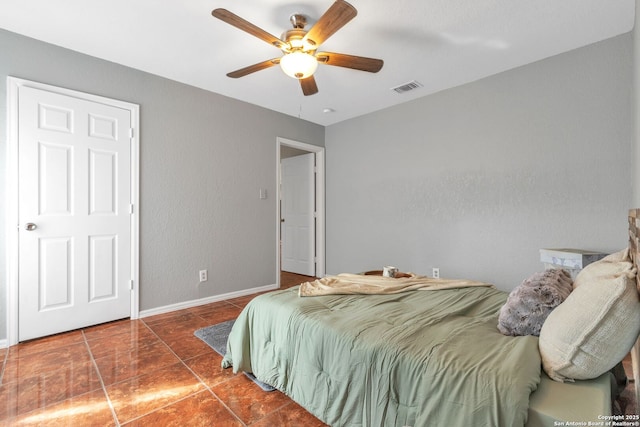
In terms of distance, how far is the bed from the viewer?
0.93 metres

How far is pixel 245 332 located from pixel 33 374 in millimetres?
1460

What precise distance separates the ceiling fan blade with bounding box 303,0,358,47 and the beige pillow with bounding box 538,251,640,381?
1766 mm

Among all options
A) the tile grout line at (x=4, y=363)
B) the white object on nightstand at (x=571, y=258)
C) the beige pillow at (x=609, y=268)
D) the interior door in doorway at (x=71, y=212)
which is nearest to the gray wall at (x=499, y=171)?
the white object on nightstand at (x=571, y=258)

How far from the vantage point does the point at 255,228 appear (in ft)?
12.9

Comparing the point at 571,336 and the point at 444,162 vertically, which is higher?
the point at 444,162

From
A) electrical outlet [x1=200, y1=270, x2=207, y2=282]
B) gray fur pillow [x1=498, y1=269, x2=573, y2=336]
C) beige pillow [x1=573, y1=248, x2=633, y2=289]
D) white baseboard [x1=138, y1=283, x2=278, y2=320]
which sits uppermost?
beige pillow [x1=573, y1=248, x2=633, y2=289]

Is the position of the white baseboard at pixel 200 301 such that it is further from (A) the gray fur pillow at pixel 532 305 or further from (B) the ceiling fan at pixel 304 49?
(A) the gray fur pillow at pixel 532 305

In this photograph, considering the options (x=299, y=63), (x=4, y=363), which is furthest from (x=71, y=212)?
(x=299, y=63)

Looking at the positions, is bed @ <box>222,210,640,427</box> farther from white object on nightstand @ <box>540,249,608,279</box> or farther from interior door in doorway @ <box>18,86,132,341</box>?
interior door in doorway @ <box>18,86,132,341</box>

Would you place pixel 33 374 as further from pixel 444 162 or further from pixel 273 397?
pixel 444 162

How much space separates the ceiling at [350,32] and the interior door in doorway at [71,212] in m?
0.63

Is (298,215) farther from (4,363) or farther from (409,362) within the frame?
(409,362)

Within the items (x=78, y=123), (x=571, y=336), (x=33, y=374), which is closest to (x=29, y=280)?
(x=33, y=374)

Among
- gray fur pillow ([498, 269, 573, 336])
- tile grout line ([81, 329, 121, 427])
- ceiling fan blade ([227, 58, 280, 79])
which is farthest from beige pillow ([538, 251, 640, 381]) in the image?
ceiling fan blade ([227, 58, 280, 79])
